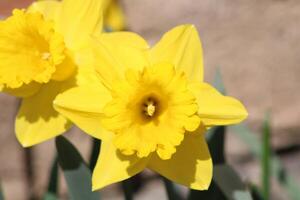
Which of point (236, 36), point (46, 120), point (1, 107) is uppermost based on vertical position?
point (46, 120)

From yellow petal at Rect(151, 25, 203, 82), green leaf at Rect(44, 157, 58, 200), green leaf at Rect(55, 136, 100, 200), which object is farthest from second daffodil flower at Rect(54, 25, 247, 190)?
green leaf at Rect(44, 157, 58, 200)

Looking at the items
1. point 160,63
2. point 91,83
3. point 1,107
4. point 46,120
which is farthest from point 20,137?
point 1,107

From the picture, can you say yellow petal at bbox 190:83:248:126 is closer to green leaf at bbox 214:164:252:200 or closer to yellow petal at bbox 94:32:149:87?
yellow petal at bbox 94:32:149:87

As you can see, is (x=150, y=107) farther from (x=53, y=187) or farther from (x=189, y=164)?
(x=53, y=187)

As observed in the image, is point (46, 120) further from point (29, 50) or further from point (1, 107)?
point (1, 107)

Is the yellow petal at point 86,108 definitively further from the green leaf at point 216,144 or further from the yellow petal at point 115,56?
the green leaf at point 216,144

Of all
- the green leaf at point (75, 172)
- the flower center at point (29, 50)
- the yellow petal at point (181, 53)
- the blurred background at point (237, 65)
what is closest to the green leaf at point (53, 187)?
the green leaf at point (75, 172)
